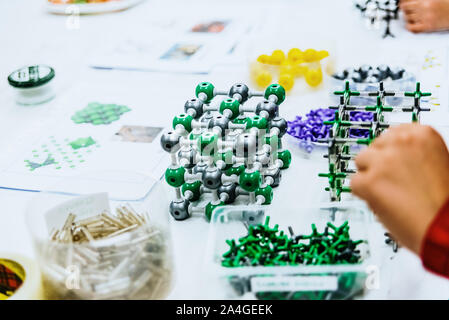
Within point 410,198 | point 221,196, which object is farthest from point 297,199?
point 410,198

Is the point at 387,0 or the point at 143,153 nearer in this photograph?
the point at 143,153

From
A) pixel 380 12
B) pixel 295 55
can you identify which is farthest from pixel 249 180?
pixel 380 12

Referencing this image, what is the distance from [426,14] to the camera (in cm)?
151

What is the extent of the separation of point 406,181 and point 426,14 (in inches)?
39.2

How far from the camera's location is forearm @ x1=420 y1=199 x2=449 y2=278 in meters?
0.62

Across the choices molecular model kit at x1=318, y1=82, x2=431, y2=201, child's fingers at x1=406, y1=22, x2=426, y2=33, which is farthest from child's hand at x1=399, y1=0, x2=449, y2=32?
molecular model kit at x1=318, y1=82, x2=431, y2=201

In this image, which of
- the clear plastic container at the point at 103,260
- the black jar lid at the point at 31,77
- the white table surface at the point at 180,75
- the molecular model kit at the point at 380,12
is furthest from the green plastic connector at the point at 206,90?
the molecular model kit at the point at 380,12

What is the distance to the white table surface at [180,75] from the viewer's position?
0.87 metres

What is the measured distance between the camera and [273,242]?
848 millimetres

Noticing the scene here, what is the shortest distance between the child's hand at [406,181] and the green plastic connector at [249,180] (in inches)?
10.9

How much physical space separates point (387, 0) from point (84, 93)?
3.13 ft

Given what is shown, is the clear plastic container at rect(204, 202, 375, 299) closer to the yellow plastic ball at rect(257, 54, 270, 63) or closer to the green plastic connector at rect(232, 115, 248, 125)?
the green plastic connector at rect(232, 115, 248, 125)

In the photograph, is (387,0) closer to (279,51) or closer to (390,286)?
(279,51)
